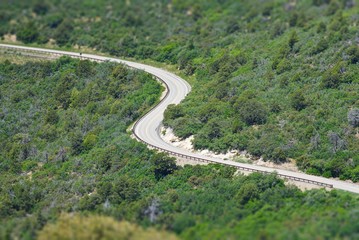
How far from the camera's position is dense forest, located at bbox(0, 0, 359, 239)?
281ft

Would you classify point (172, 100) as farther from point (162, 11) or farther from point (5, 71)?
point (162, 11)

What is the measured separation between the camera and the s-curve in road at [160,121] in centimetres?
9919

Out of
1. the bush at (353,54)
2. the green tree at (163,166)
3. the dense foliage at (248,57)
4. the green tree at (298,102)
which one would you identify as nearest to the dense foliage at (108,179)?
the green tree at (163,166)

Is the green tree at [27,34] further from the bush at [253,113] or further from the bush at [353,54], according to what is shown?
the bush at [353,54]

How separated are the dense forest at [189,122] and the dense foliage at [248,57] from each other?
0.30 m

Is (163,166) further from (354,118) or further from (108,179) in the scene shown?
(354,118)

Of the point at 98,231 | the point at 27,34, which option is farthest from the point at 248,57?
the point at 98,231

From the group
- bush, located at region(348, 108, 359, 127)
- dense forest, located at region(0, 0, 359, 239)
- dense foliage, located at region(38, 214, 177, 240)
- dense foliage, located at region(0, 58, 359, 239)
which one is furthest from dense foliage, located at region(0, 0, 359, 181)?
dense foliage, located at region(38, 214, 177, 240)

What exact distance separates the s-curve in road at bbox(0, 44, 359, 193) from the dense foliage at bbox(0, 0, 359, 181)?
8.61 feet

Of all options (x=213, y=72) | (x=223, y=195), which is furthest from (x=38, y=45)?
(x=223, y=195)

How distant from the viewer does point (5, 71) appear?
15375 cm

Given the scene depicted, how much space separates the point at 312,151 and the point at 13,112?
56.7m

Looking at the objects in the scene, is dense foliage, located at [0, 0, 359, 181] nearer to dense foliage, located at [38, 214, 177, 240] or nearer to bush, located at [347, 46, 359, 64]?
bush, located at [347, 46, 359, 64]

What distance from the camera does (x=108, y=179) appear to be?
108 metres
